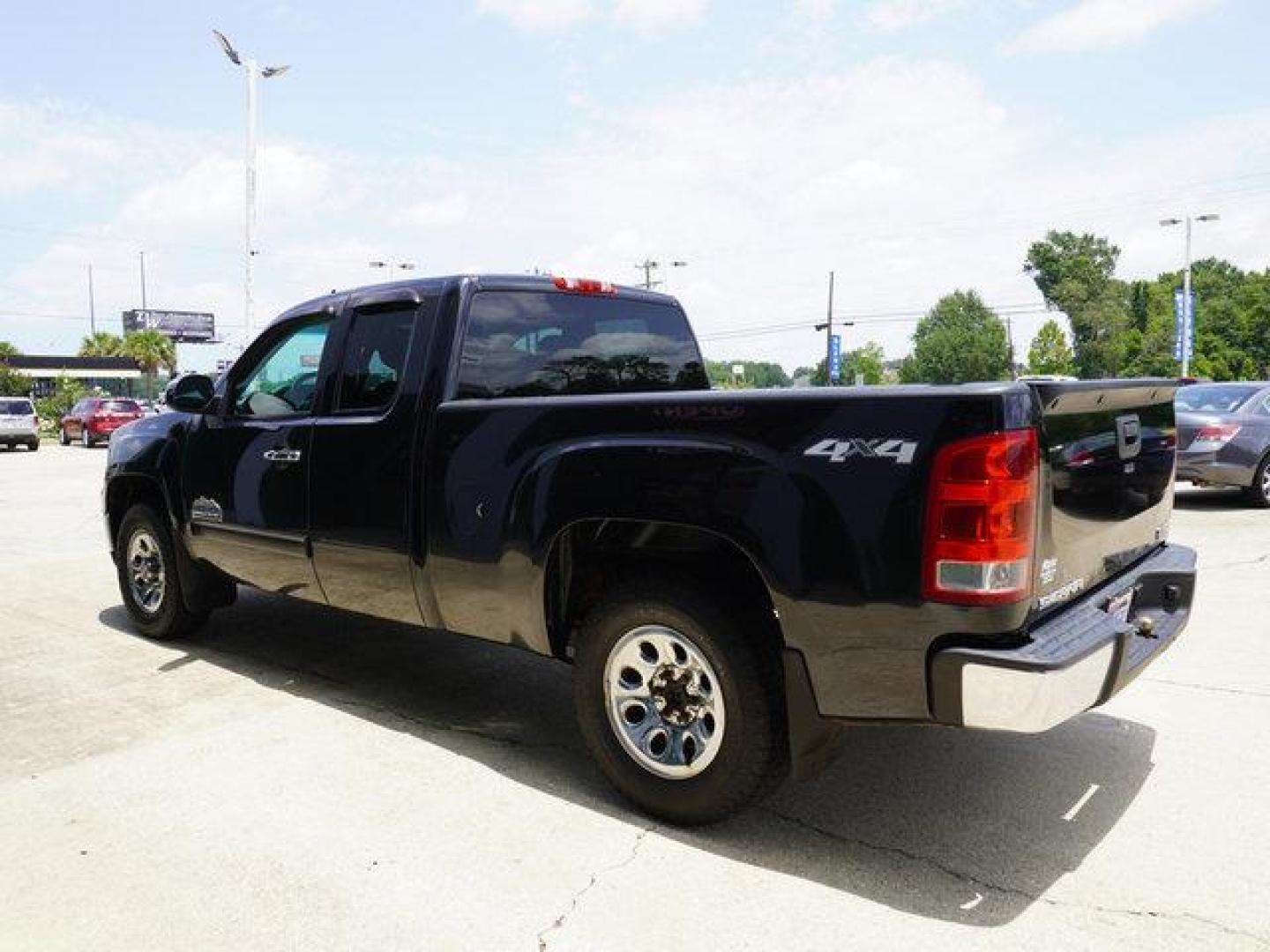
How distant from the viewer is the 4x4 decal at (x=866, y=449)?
2.60m

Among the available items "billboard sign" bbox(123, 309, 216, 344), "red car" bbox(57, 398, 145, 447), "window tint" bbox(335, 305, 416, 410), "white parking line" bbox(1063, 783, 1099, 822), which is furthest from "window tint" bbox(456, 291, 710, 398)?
"billboard sign" bbox(123, 309, 216, 344)

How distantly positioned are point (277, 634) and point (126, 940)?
338cm

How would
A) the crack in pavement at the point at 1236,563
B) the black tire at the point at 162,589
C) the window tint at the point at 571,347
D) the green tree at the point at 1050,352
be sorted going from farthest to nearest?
the green tree at the point at 1050,352, the crack in pavement at the point at 1236,563, the black tire at the point at 162,589, the window tint at the point at 571,347

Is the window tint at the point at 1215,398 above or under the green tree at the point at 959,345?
under

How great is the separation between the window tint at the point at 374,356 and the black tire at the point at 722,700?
58.5 inches

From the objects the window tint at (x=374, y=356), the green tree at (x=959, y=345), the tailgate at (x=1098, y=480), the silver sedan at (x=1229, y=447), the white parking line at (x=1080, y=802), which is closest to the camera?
the tailgate at (x=1098, y=480)

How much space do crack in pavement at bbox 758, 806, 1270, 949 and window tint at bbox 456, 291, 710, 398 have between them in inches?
78.2

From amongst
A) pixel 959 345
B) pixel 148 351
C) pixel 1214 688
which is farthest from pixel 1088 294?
pixel 1214 688

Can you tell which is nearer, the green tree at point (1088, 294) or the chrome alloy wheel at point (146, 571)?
the chrome alloy wheel at point (146, 571)

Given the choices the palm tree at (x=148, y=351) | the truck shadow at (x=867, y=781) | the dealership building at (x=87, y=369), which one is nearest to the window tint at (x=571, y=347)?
the truck shadow at (x=867, y=781)

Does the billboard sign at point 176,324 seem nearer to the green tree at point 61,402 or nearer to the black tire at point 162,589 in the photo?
the green tree at point 61,402

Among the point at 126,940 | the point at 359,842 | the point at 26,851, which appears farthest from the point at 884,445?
the point at 26,851

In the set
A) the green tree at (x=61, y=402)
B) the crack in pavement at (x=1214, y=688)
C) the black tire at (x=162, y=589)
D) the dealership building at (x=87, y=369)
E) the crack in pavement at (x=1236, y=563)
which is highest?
the dealership building at (x=87, y=369)

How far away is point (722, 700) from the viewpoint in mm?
3037
